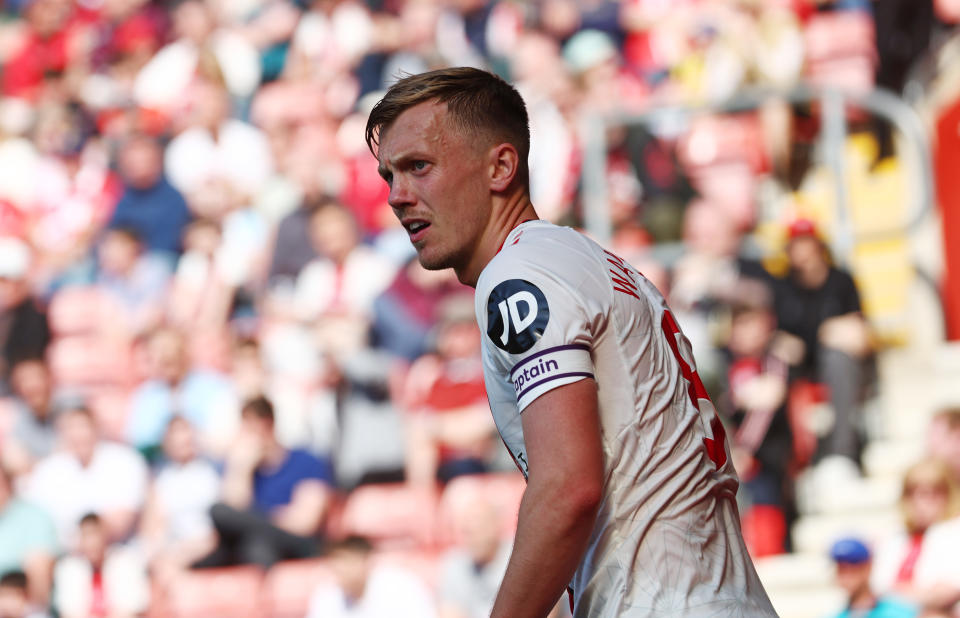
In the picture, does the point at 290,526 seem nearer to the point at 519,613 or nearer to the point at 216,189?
the point at 216,189

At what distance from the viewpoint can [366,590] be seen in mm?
7668

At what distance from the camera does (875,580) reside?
21.3ft

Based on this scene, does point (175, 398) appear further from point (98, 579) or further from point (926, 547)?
point (926, 547)

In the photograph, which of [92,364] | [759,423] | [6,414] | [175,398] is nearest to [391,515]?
[175,398]

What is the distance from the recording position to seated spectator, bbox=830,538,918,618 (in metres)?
6.36

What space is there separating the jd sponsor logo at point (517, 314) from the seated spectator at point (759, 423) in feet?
16.8

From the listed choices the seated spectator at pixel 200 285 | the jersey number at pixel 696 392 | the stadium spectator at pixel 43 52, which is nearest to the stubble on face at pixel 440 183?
the jersey number at pixel 696 392

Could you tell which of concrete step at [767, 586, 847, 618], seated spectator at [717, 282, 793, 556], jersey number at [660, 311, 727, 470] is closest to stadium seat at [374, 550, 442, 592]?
seated spectator at [717, 282, 793, 556]

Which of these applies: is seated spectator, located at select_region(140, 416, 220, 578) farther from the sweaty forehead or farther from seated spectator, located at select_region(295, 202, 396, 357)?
the sweaty forehead

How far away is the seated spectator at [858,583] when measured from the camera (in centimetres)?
636

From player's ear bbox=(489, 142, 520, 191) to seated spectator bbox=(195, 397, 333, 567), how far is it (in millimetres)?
5932

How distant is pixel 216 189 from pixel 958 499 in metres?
6.86

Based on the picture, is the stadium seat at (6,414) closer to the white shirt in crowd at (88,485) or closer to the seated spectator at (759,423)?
the white shirt in crowd at (88,485)

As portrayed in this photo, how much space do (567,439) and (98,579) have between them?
716 centimetres
